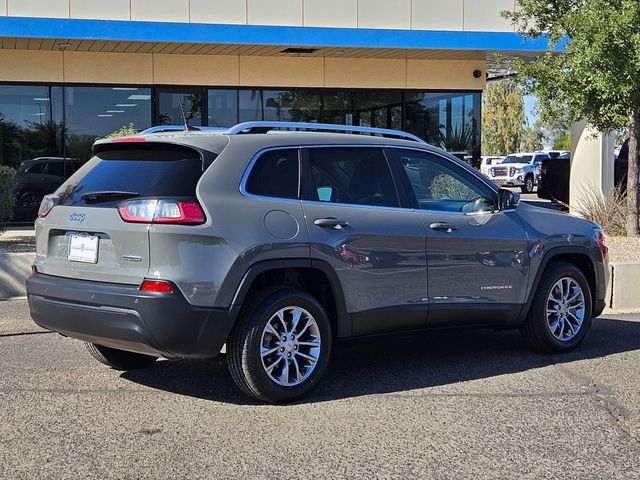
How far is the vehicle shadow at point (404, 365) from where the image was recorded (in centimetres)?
628

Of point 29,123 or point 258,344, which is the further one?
point 29,123

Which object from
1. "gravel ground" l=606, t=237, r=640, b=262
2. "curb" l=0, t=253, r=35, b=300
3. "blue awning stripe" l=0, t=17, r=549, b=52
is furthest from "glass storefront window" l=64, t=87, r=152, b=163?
"gravel ground" l=606, t=237, r=640, b=262

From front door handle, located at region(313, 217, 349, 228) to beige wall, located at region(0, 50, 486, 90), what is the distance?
12.2 meters

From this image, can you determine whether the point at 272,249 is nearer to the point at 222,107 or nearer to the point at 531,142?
the point at 222,107

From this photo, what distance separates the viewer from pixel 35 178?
17141mm

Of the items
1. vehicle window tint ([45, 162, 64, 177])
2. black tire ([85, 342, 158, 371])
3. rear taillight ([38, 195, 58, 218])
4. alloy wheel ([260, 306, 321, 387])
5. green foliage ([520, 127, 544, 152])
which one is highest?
green foliage ([520, 127, 544, 152])

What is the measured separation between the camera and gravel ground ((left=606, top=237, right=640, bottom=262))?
11487 mm

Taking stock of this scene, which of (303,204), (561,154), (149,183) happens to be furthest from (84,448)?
(561,154)

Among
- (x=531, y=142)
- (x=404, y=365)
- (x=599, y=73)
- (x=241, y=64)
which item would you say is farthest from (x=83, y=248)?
(x=531, y=142)

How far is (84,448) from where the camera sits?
4922 mm

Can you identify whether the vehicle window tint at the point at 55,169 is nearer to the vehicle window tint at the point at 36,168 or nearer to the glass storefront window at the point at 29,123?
the vehicle window tint at the point at 36,168

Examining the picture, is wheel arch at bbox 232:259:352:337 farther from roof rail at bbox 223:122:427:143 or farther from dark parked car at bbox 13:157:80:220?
dark parked car at bbox 13:157:80:220

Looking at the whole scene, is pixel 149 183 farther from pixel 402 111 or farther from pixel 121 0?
pixel 402 111

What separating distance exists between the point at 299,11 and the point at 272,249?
1184 cm
